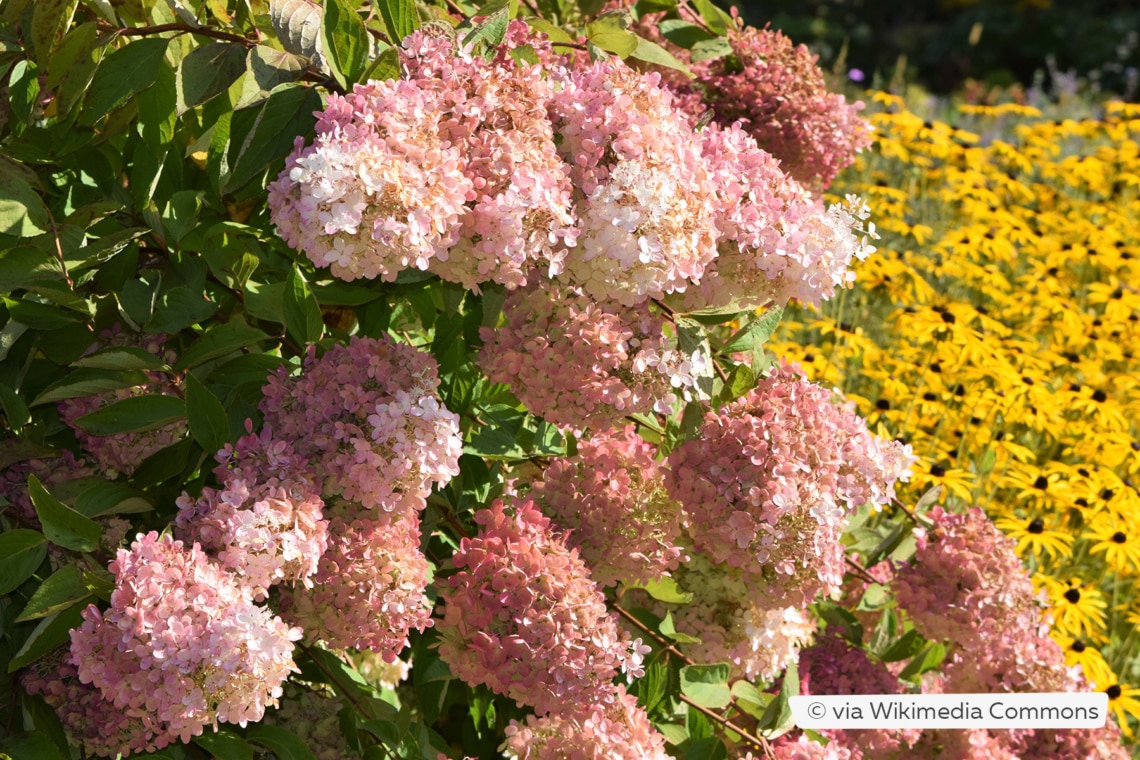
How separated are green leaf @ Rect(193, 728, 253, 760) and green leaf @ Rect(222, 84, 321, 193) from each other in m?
0.66

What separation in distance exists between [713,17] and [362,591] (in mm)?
1426

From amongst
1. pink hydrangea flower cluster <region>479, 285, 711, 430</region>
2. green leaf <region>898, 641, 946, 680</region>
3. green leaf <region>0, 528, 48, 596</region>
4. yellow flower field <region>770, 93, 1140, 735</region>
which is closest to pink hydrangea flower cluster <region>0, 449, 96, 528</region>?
green leaf <region>0, 528, 48, 596</region>

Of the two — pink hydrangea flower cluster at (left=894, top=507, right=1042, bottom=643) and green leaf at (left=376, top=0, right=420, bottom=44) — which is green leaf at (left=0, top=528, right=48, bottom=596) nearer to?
green leaf at (left=376, top=0, right=420, bottom=44)

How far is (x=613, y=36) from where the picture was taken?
181 cm

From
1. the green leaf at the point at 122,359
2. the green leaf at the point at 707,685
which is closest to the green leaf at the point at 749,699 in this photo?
the green leaf at the point at 707,685

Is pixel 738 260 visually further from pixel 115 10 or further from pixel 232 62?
pixel 115 10

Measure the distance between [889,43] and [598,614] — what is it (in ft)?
46.6

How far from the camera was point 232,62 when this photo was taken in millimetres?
1574

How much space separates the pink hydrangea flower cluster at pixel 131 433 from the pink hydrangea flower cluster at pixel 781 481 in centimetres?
67

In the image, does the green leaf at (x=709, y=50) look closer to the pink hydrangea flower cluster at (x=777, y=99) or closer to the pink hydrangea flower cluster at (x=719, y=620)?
the pink hydrangea flower cluster at (x=777, y=99)

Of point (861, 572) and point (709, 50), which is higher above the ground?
point (709, 50)

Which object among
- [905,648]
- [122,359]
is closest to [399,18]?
[122,359]

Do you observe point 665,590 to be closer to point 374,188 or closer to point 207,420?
point 207,420

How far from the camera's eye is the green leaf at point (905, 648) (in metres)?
2.34
